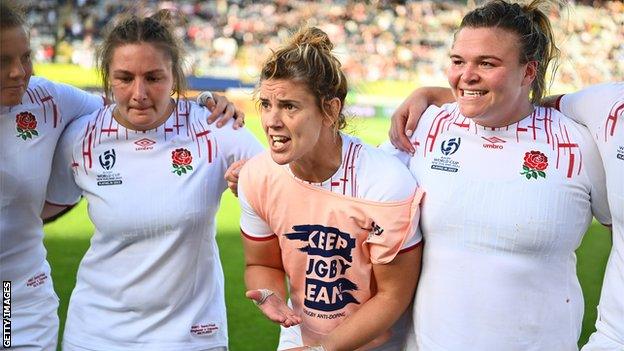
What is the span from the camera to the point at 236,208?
34.2 feet

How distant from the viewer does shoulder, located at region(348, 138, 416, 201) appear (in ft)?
9.48

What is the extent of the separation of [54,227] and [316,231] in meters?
6.70

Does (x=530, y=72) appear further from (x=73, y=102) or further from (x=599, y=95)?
(x=73, y=102)

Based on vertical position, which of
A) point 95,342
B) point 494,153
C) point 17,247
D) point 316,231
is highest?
point 494,153

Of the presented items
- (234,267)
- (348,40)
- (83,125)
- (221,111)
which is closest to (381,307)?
(221,111)

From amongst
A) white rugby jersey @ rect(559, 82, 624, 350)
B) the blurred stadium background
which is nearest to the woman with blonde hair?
white rugby jersey @ rect(559, 82, 624, 350)

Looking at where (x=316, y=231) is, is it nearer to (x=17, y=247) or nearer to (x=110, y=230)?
(x=110, y=230)

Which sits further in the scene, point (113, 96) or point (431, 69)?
point (431, 69)

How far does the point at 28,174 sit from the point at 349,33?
22.5m

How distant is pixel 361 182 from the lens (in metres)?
2.92

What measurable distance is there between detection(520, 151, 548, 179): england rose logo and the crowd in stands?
672 inches

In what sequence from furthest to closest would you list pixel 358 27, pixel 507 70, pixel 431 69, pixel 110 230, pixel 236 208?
1. pixel 358 27
2. pixel 431 69
3. pixel 236 208
4. pixel 110 230
5. pixel 507 70

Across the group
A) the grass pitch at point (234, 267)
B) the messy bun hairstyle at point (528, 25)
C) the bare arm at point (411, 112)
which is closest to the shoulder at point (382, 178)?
the bare arm at point (411, 112)

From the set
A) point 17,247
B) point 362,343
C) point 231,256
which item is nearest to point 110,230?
point 17,247
